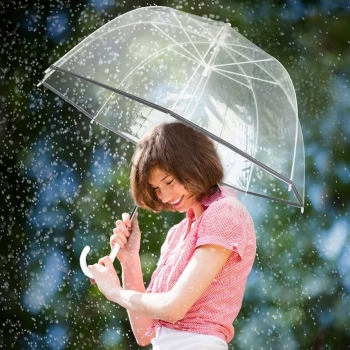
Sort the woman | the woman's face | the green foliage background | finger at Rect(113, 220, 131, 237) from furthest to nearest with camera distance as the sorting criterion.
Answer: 1. the green foliage background
2. finger at Rect(113, 220, 131, 237)
3. the woman's face
4. the woman

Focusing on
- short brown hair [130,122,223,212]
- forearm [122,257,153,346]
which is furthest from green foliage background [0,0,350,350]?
short brown hair [130,122,223,212]

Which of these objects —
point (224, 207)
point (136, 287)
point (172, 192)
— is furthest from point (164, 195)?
point (136, 287)

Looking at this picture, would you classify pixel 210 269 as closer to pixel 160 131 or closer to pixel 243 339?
pixel 160 131

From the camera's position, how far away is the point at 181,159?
1746 mm

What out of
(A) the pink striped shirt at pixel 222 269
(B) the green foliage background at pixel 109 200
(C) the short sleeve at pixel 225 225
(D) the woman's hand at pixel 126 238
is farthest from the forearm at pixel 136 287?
(B) the green foliage background at pixel 109 200

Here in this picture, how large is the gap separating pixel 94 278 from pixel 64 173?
2754 mm

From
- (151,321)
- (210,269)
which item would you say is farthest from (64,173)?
(210,269)

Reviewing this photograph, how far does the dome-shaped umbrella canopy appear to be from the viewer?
201 cm

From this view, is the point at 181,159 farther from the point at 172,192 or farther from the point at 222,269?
the point at 222,269

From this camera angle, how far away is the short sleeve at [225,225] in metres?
1.67

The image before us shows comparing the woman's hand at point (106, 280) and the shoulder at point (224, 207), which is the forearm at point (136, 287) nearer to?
the woman's hand at point (106, 280)

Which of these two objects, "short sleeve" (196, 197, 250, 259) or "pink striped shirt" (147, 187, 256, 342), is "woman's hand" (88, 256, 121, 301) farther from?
"short sleeve" (196, 197, 250, 259)

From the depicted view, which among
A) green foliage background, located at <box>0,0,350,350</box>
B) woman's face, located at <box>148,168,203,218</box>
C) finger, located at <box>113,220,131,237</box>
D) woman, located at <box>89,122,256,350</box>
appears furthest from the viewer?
green foliage background, located at <box>0,0,350,350</box>

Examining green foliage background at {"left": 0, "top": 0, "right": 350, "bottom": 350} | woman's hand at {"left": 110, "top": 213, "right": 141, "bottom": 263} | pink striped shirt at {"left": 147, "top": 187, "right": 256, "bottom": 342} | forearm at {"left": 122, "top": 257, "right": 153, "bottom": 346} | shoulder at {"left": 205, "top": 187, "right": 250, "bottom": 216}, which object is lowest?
green foliage background at {"left": 0, "top": 0, "right": 350, "bottom": 350}
